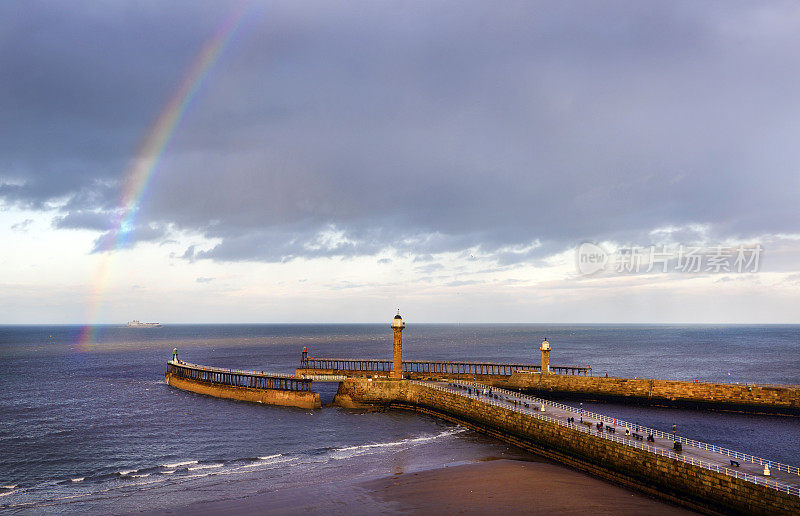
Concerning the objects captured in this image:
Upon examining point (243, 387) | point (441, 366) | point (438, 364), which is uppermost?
point (438, 364)

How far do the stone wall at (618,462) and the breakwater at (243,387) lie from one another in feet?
46.6

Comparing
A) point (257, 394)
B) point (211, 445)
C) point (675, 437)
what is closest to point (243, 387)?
point (257, 394)

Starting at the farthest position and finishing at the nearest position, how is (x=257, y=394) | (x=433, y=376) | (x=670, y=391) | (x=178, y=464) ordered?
1. (x=433, y=376)
2. (x=257, y=394)
3. (x=670, y=391)
4. (x=178, y=464)

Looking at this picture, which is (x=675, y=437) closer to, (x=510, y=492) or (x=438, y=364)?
(x=510, y=492)

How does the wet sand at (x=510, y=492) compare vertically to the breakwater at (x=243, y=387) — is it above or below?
below

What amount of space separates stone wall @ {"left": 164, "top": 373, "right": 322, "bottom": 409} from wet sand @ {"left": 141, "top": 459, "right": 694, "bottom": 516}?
28.1 metres

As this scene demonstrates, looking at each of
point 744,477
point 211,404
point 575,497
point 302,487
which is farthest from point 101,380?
point 744,477

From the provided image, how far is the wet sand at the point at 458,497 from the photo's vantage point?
27.6 m

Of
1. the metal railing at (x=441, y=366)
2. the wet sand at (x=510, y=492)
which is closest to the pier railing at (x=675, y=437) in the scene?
the wet sand at (x=510, y=492)

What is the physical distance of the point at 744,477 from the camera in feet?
82.9

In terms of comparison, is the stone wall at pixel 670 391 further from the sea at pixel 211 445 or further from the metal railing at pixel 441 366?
the metal railing at pixel 441 366

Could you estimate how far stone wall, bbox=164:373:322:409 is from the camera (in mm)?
60094

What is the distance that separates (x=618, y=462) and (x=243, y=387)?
48986 mm

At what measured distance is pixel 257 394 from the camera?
64.6 m
